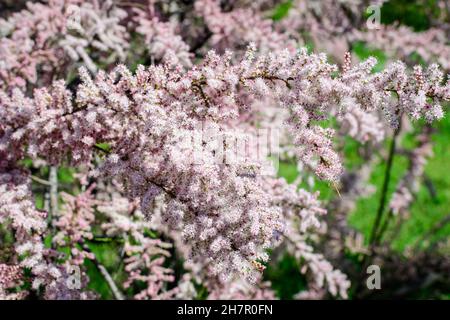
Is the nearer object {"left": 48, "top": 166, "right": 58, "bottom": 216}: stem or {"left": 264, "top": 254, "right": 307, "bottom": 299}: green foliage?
{"left": 48, "top": 166, "right": 58, "bottom": 216}: stem

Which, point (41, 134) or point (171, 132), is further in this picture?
point (41, 134)

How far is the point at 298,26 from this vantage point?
405 centimetres

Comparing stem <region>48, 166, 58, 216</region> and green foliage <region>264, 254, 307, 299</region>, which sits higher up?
stem <region>48, 166, 58, 216</region>

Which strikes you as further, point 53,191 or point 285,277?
point 285,277

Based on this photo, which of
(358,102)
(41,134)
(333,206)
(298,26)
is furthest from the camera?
(333,206)

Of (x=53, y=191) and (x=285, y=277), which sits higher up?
(x=53, y=191)

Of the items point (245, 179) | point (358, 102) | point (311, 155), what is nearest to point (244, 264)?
point (245, 179)

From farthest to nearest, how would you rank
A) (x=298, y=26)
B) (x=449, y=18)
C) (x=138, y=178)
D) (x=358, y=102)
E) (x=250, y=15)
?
(x=449, y=18), (x=298, y=26), (x=250, y=15), (x=138, y=178), (x=358, y=102)

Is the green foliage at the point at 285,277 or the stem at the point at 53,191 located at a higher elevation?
the stem at the point at 53,191

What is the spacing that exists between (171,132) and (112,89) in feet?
0.85

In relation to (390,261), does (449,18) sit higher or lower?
higher

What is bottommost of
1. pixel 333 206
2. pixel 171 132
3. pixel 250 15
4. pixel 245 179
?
pixel 333 206

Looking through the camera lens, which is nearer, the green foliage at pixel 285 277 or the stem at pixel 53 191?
the stem at pixel 53 191
